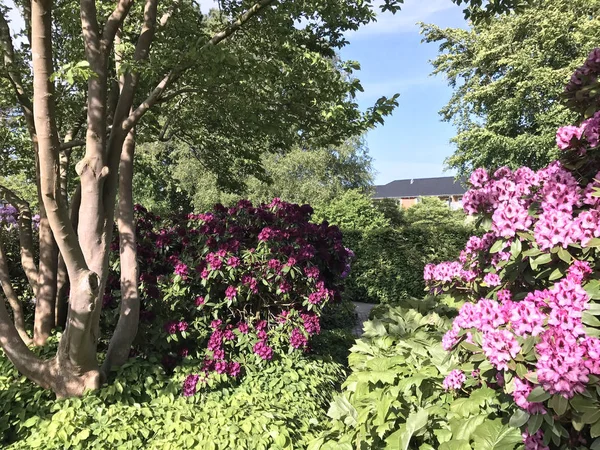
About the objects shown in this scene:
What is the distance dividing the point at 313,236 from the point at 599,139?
132 inches

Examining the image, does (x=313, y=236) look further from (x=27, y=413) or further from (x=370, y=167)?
(x=370, y=167)

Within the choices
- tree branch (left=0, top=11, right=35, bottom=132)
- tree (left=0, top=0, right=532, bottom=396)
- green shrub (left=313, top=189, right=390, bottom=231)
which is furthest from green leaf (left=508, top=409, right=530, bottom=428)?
green shrub (left=313, top=189, right=390, bottom=231)

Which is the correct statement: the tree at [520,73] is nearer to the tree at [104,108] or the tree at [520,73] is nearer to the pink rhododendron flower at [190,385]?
the tree at [104,108]

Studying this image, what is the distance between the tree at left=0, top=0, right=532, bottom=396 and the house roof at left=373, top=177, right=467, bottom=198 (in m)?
42.5

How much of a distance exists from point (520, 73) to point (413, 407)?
1778 centimetres

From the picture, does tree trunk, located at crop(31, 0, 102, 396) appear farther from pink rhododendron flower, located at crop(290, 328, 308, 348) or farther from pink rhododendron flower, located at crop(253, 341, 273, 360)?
pink rhododendron flower, located at crop(290, 328, 308, 348)

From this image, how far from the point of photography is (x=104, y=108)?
3416 millimetres

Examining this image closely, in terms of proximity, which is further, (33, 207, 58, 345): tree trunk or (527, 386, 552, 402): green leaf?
(33, 207, 58, 345): tree trunk

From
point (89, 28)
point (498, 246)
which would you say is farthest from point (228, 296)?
point (498, 246)

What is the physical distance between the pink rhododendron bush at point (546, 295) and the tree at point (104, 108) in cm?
200

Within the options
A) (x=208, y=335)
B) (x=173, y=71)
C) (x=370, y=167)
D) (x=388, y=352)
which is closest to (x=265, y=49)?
(x=173, y=71)

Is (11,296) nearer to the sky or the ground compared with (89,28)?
nearer to the ground

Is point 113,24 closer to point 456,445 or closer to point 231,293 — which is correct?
point 231,293

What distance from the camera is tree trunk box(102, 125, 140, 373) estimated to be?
382 centimetres
